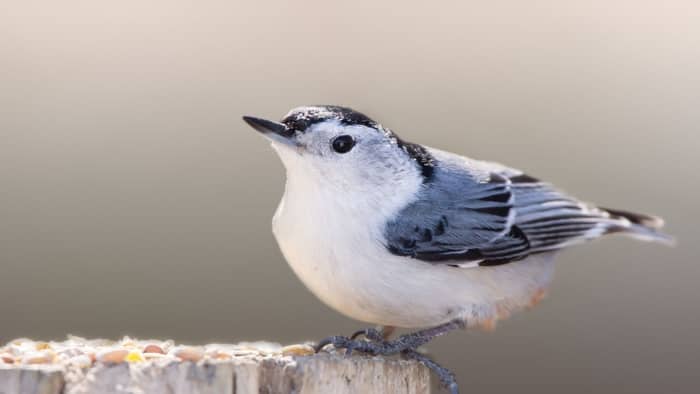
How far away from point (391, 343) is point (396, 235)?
0.22 m

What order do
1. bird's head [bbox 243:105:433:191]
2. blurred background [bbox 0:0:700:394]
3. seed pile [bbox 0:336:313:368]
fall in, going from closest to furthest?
seed pile [bbox 0:336:313:368]
bird's head [bbox 243:105:433:191]
blurred background [bbox 0:0:700:394]

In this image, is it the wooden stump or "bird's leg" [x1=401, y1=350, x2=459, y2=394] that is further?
"bird's leg" [x1=401, y1=350, x2=459, y2=394]

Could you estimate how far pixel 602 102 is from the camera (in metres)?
3.42

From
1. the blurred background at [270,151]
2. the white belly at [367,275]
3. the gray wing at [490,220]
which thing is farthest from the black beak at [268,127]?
the blurred background at [270,151]

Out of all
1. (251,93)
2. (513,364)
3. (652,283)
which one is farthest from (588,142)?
(251,93)

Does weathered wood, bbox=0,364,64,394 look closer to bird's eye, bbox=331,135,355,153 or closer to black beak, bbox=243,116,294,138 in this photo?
black beak, bbox=243,116,294,138

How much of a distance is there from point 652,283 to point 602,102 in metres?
0.61

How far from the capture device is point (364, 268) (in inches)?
75.0

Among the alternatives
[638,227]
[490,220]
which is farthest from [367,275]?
[638,227]

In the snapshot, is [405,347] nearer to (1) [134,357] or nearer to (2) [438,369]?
(2) [438,369]

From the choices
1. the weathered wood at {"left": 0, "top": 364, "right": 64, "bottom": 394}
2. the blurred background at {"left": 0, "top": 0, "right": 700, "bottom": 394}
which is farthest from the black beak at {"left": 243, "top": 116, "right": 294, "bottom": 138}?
the blurred background at {"left": 0, "top": 0, "right": 700, "bottom": 394}

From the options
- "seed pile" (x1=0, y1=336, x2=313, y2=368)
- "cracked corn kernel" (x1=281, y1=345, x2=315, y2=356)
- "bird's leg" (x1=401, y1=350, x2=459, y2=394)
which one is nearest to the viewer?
"seed pile" (x1=0, y1=336, x2=313, y2=368)

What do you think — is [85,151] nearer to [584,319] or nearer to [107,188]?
[107,188]

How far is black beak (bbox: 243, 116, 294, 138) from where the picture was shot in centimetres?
191
